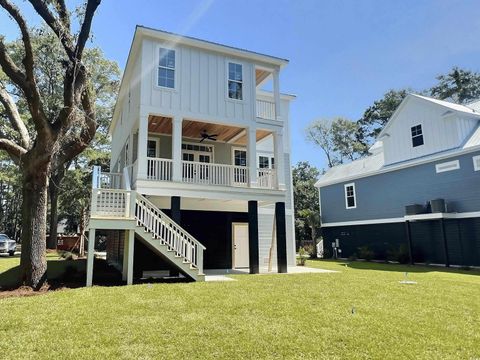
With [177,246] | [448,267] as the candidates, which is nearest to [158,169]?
[177,246]

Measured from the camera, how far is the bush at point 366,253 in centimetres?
2084

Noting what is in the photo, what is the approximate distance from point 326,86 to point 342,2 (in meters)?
18.3

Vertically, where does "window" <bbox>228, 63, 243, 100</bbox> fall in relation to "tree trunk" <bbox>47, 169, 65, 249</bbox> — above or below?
above

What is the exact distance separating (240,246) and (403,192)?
10.3 metres

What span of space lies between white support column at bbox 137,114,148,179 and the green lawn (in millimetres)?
3761

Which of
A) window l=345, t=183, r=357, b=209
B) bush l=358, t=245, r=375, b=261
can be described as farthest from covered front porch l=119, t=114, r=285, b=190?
window l=345, t=183, r=357, b=209

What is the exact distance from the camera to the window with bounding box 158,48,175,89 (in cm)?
1171

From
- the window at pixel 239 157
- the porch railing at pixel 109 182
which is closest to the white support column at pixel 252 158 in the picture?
the window at pixel 239 157

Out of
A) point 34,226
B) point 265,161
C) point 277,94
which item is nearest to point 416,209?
point 265,161

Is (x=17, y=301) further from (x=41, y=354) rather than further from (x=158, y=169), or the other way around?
(x=158, y=169)

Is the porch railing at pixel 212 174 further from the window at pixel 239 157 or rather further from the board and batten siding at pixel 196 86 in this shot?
the window at pixel 239 157

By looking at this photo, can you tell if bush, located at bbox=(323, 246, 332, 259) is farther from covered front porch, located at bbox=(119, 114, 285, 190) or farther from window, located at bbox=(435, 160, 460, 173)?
covered front porch, located at bbox=(119, 114, 285, 190)

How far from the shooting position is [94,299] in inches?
272

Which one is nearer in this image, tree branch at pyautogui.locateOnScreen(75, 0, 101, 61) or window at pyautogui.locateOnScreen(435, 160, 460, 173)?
tree branch at pyautogui.locateOnScreen(75, 0, 101, 61)
